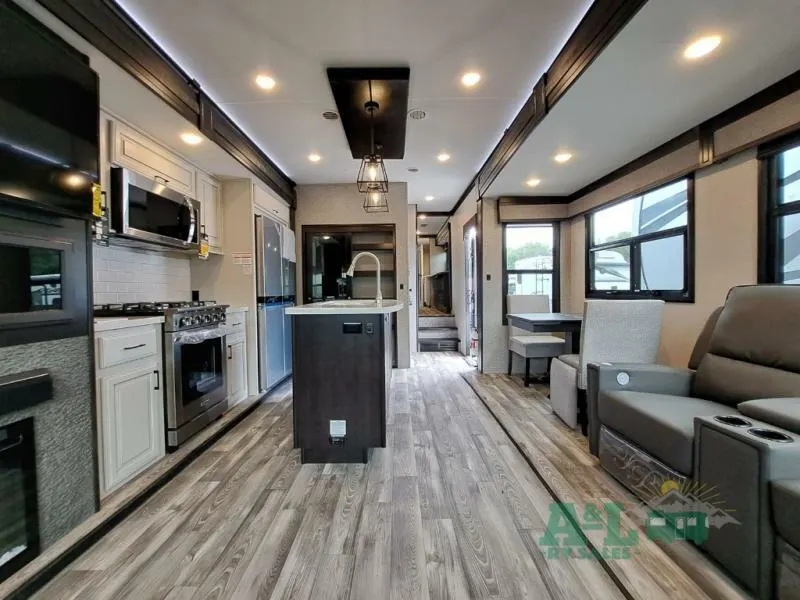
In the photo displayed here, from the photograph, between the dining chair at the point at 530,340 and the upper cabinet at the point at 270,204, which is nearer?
the upper cabinet at the point at 270,204

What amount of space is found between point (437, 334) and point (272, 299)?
12.2 feet

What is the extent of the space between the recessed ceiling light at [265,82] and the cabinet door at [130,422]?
203 cm

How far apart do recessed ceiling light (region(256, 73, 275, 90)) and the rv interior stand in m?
0.03

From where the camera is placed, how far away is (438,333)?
7.04 meters

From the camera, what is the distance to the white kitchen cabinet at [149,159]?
2.35 metres

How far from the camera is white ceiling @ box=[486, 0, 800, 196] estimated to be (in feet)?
5.31

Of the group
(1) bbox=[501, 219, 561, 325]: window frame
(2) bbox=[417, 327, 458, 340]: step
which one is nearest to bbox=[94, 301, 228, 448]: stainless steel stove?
(1) bbox=[501, 219, 561, 325]: window frame

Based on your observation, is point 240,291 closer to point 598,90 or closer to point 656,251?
point 598,90

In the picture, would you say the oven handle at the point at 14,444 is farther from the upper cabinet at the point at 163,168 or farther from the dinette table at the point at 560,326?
the dinette table at the point at 560,326

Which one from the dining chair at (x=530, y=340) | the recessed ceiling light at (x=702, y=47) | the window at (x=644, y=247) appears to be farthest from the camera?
the dining chair at (x=530, y=340)

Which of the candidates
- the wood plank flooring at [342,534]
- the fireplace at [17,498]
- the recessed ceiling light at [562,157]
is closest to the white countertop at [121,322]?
the fireplace at [17,498]

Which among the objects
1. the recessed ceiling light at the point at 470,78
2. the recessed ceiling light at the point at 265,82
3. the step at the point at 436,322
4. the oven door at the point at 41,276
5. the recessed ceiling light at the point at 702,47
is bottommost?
the step at the point at 436,322

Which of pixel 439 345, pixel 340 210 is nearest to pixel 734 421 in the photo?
pixel 340 210

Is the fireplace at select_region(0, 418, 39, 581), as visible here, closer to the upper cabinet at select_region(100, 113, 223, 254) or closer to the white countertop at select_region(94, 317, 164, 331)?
the white countertop at select_region(94, 317, 164, 331)
